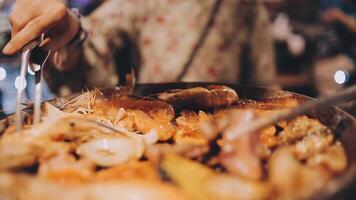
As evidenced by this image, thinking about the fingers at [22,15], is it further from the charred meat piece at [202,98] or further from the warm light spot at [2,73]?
the warm light spot at [2,73]

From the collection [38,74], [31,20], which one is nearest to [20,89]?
[38,74]

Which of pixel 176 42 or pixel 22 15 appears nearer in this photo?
pixel 22 15

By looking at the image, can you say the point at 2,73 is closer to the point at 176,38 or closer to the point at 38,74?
the point at 176,38

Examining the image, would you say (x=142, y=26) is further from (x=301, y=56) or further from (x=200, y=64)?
(x=301, y=56)

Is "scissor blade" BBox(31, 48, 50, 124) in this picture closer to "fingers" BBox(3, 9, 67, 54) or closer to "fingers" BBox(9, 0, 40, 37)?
"fingers" BBox(3, 9, 67, 54)

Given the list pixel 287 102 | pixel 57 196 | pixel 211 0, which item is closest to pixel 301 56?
pixel 211 0
